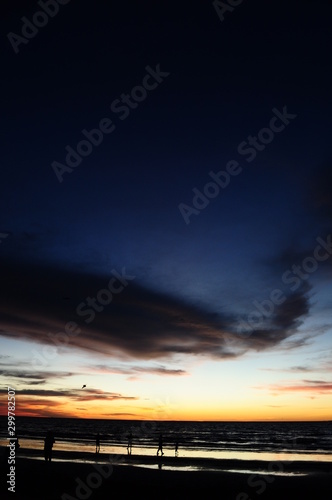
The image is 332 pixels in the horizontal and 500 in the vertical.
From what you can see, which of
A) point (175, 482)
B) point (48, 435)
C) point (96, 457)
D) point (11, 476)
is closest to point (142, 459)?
point (96, 457)

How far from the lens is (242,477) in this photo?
20.8m

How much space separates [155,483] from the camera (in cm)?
1842

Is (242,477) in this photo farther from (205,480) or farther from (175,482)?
(175,482)

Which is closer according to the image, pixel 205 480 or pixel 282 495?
pixel 282 495

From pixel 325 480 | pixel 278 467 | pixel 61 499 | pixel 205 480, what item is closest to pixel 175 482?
pixel 205 480

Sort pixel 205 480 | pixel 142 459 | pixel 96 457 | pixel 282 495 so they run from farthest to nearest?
pixel 96 457 → pixel 142 459 → pixel 205 480 → pixel 282 495

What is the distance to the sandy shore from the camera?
1623cm

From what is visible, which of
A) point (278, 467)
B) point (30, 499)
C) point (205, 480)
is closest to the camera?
point (30, 499)

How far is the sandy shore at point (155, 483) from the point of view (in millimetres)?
16234

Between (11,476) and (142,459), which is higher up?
(11,476)

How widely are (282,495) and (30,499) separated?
9.47 m

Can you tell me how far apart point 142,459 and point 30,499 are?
16.4 meters

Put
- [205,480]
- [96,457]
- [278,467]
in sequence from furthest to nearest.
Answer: [96,457], [278,467], [205,480]

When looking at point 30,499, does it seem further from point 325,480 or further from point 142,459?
point 142,459
